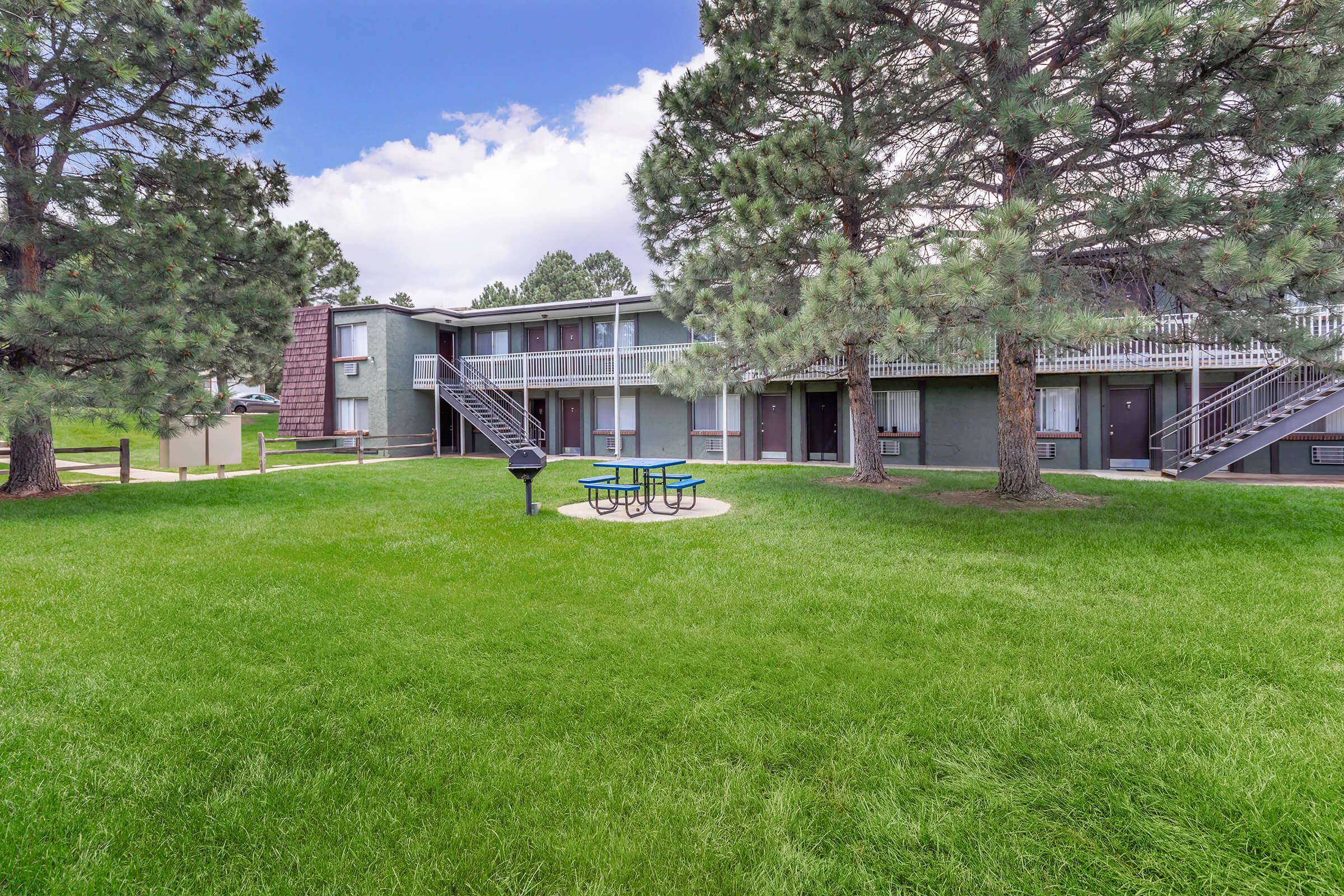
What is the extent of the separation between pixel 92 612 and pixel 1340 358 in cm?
1444

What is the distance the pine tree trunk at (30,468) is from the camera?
1087 cm

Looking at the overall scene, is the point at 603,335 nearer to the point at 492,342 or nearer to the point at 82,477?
the point at 492,342

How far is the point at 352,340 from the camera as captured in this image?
22.5 metres

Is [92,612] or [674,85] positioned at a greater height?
[674,85]

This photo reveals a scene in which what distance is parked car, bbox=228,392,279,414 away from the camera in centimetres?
3719

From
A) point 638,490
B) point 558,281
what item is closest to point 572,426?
point 638,490

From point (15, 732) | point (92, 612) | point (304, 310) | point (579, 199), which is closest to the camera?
point (15, 732)

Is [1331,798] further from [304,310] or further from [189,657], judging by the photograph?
[304,310]

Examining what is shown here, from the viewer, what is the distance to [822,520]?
850cm

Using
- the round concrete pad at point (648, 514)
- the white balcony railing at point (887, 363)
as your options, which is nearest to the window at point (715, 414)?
the white balcony railing at point (887, 363)

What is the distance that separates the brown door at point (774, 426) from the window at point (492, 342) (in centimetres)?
1014

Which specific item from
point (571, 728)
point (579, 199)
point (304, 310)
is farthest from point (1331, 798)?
point (579, 199)

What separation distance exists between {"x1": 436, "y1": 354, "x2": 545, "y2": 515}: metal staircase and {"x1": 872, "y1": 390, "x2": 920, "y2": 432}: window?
35.5ft

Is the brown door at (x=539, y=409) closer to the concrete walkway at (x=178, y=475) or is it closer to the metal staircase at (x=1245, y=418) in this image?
the concrete walkway at (x=178, y=475)
